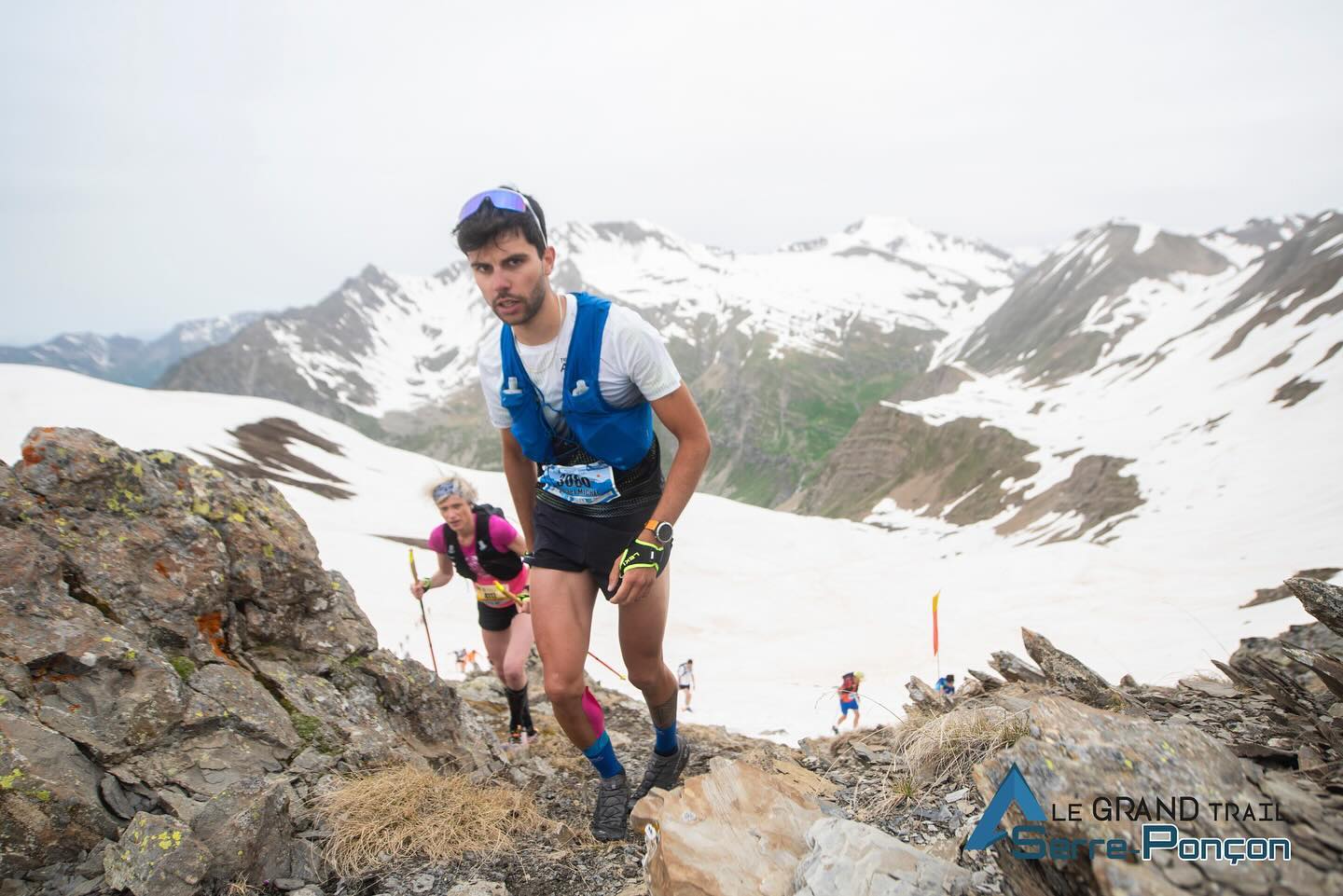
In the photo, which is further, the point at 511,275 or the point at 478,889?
the point at 511,275

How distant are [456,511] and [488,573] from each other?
81cm

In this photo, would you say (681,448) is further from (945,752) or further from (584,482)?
(945,752)

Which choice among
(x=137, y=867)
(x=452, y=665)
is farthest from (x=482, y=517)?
(x=452, y=665)

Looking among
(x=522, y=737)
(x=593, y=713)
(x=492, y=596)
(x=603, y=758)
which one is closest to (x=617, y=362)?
(x=593, y=713)

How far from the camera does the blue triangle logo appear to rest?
2.54 m

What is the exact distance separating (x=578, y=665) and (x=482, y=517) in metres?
3.40

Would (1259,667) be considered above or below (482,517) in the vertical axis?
below

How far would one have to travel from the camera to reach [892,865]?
294cm

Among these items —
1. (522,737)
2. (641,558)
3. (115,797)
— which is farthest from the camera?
(522,737)

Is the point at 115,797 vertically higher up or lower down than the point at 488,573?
lower down

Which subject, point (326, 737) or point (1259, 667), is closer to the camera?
point (1259, 667)

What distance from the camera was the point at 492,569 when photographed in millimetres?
7387

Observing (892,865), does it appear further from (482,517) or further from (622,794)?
(482,517)
